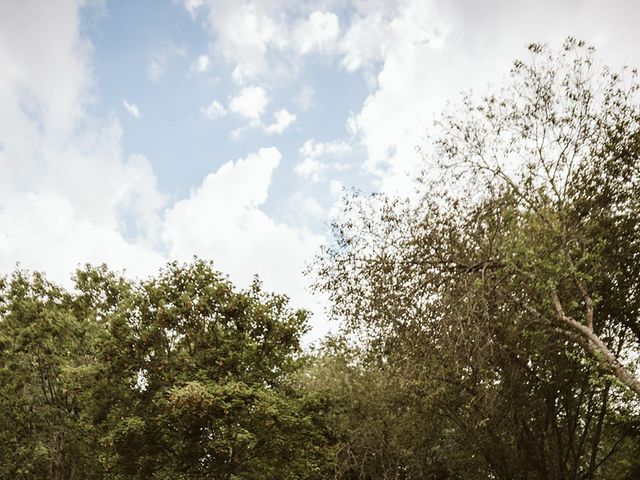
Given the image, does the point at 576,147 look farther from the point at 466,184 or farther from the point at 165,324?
the point at 165,324

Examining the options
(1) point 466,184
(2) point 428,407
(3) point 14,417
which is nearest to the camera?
(1) point 466,184

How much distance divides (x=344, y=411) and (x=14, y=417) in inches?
636

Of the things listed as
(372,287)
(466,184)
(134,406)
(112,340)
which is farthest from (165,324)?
(466,184)

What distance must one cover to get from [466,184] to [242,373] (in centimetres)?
1163

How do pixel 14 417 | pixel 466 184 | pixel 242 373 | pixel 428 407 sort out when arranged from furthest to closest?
pixel 14 417, pixel 242 373, pixel 428 407, pixel 466 184

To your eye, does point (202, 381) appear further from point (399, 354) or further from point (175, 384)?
point (399, 354)

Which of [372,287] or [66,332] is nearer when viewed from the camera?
[372,287]

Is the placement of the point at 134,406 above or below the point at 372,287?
below

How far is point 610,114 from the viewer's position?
11.7 meters

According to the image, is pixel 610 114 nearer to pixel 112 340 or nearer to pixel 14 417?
pixel 112 340

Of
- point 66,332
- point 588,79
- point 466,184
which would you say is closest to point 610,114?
point 588,79

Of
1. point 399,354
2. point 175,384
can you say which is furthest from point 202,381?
point 399,354

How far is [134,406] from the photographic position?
17125mm

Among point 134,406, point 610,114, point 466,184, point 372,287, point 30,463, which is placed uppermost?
point 610,114
